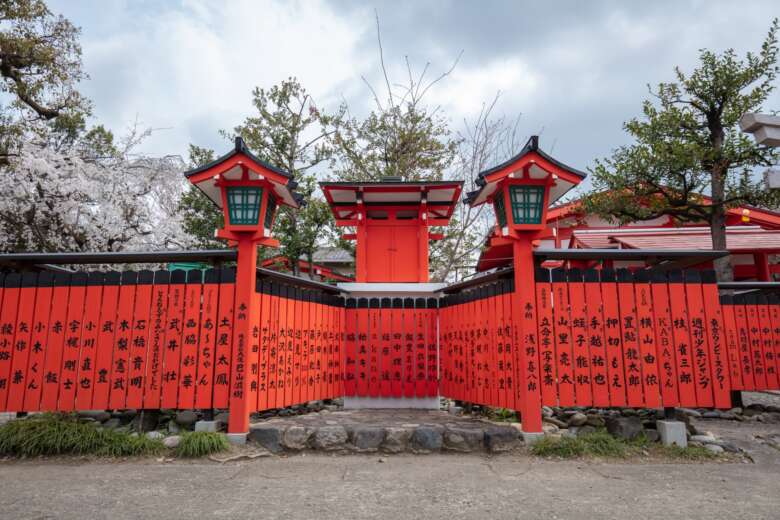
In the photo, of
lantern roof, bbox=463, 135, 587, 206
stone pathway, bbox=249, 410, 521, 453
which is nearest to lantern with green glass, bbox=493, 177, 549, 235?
lantern roof, bbox=463, 135, 587, 206

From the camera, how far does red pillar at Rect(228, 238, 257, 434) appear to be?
19.5ft

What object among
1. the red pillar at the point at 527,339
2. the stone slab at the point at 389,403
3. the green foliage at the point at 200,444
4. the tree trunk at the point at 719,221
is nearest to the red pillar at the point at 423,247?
the stone slab at the point at 389,403

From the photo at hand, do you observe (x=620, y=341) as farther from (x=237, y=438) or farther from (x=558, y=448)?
(x=237, y=438)

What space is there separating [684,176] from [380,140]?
32.0 feet

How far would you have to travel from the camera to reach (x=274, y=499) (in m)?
4.26

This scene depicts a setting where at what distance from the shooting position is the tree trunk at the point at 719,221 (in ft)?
36.2

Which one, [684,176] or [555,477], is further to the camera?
[684,176]

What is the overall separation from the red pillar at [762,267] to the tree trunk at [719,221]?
177 inches

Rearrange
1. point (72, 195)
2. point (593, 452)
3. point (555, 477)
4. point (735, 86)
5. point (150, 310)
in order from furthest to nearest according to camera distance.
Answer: point (72, 195) → point (735, 86) → point (150, 310) → point (593, 452) → point (555, 477)

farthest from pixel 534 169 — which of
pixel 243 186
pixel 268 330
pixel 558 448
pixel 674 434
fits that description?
pixel 268 330

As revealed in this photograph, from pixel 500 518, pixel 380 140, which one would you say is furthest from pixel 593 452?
pixel 380 140

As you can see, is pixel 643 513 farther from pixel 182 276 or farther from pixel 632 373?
pixel 182 276

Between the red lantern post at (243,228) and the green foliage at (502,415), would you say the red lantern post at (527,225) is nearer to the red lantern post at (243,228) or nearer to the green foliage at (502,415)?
the green foliage at (502,415)

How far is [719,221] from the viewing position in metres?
11.3
